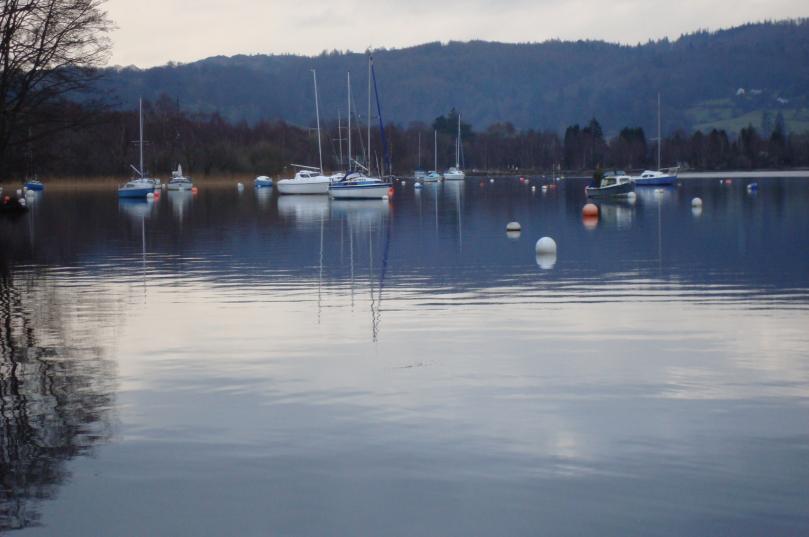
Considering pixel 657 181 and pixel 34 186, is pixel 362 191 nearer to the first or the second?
pixel 657 181

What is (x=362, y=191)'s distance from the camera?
81.4 metres

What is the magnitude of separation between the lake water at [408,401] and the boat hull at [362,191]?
5133cm

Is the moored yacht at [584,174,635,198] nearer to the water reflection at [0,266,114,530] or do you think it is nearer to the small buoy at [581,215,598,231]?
the small buoy at [581,215,598,231]

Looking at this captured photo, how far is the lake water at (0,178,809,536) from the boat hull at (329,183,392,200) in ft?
168

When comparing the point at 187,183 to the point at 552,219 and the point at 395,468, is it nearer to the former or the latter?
the point at 552,219

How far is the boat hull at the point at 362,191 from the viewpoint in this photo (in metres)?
81.3

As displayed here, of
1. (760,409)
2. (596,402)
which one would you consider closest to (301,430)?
(596,402)

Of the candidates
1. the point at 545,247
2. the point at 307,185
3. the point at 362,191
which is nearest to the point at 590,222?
the point at 545,247

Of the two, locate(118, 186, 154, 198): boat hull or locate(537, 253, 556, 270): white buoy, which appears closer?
locate(537, 253, 556, 270): white buoy

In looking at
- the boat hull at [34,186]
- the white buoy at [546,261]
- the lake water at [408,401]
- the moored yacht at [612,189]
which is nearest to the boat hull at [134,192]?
the boat hull at [34,186]

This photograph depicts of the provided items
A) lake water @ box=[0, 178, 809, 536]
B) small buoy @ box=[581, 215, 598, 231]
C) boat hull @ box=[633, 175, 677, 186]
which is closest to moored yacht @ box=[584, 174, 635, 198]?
small buoy @ box=[581, 215, 598, 231]

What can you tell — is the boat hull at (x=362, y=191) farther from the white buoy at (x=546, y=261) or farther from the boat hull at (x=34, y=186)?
the boat hull at (x=34, y=186)

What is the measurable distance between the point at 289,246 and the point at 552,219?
20.1 metres

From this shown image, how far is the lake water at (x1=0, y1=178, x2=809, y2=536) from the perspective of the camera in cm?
928
